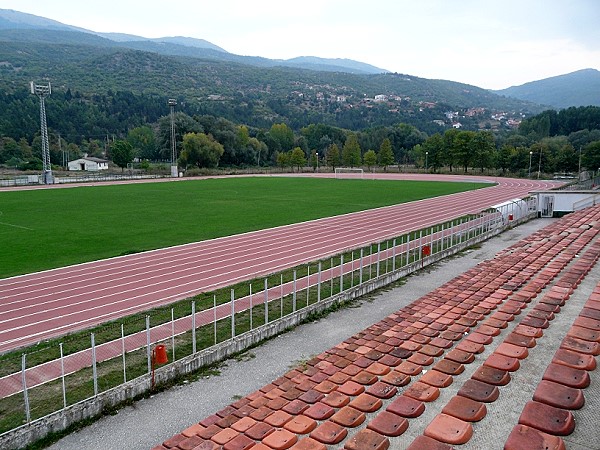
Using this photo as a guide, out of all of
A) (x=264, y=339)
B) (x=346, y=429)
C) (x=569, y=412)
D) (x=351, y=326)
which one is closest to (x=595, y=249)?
(x=351, y=326)

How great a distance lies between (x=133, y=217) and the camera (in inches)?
1083

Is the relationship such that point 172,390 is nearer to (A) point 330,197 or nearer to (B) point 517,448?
(B) point 517,448

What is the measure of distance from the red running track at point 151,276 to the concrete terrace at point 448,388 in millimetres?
6391

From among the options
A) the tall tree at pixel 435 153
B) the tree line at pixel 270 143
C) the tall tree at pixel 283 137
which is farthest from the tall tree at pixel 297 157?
the tall tree at pixel 435 153

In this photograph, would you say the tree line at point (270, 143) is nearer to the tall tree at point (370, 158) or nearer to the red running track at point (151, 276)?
the tall tree at point (370, 158)

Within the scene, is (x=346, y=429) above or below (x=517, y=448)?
below

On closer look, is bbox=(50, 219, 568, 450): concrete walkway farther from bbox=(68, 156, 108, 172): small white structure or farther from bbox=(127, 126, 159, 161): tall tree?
bbox=(127, 126, 159, 161): tall tree

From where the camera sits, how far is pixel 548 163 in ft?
228

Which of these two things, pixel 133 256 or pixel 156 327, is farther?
pixel 133 256

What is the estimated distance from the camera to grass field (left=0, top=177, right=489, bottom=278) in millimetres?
18516

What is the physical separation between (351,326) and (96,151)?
381 ft

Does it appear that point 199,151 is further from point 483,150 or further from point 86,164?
point 483,150

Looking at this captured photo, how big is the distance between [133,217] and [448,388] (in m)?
24.9

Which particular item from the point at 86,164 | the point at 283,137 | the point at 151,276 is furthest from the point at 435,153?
the point at 151,276
